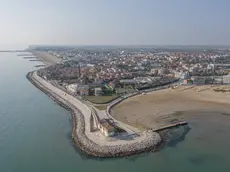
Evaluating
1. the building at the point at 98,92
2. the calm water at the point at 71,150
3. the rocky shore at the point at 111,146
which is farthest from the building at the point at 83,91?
the rocky shore at the point at 111,146

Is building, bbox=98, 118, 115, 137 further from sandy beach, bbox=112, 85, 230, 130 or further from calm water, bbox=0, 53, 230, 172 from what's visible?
sandy beach, bbox=112, 85, 230, 130

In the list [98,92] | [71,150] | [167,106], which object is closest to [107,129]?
[71,150]

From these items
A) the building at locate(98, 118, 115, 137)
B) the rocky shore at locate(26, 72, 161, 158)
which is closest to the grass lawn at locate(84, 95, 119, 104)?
the rocky shore at locate(26, 72, 161, 158)

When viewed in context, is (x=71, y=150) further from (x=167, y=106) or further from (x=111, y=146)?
(x=167, y=106)

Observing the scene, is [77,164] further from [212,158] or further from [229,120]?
[229,120]

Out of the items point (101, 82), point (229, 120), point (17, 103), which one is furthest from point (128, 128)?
point (101, 82)

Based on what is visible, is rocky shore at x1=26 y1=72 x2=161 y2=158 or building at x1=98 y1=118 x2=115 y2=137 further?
building at x1=98 y1=118 x2=115 y2=137
